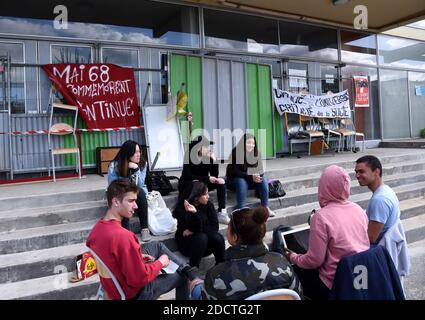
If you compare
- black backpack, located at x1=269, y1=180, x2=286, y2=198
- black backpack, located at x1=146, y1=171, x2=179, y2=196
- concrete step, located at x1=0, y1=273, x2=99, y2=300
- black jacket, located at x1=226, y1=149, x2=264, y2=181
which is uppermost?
black jacket, located at x1=226, y1=149, x2=264, y2=181

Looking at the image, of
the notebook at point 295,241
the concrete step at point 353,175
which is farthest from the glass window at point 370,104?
the notebook at point 295,241

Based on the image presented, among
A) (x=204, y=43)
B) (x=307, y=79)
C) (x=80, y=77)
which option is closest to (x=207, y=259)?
(x=80, y=77)

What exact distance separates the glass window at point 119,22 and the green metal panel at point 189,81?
538mm

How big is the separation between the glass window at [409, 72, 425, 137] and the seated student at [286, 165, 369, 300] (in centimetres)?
1015

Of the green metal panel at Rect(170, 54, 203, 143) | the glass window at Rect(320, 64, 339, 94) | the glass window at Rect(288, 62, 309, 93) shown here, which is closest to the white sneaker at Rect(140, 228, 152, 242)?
the green metal panel at Rect(170, 54, 203, 143)

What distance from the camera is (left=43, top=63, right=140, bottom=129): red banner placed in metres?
6.26

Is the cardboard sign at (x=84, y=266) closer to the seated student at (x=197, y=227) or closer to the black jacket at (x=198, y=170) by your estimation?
the seated student at (x=197, y=227)

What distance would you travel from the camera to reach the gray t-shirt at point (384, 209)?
273cm

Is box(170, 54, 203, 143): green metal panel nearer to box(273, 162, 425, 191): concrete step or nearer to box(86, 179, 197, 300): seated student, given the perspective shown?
box(273, 162, 425, 191): concrete step

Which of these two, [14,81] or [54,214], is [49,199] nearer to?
[54,214]

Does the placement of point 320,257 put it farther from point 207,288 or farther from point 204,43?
point 204,43

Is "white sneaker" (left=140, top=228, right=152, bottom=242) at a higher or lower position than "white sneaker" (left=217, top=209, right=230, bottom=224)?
lower

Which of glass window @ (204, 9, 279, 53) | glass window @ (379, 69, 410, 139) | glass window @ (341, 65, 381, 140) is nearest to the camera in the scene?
glass window @ (204, 9, 279, 53)

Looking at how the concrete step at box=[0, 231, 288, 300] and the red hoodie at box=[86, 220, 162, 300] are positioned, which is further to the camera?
the concrete step at box=[0, 231, 288, 300]
